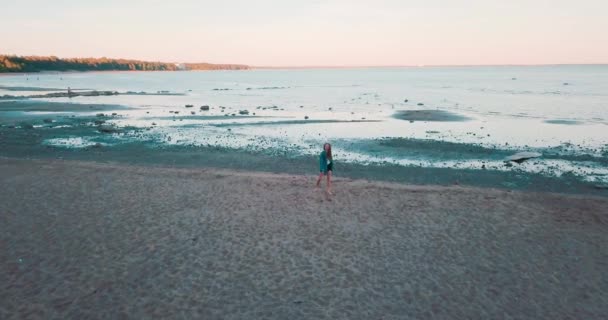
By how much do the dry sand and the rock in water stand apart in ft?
23.8

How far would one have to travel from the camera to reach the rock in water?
2475 cm

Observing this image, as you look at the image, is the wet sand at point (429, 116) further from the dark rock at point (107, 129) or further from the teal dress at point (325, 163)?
the teal dress at point (325, 163)

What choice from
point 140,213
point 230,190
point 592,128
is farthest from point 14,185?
point 592,128

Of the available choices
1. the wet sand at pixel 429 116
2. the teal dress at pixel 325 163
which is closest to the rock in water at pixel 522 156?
the teal dress at pixel 325 163

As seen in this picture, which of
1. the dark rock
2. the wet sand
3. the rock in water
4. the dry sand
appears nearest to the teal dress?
the dry sand

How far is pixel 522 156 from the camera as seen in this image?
82.9 feet

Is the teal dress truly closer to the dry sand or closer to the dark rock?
the dry sand

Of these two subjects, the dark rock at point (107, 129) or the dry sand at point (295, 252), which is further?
the dark rock at point (107, 129)

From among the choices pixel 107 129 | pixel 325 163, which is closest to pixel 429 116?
pixel 107 129

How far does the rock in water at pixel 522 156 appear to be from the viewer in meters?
24.7

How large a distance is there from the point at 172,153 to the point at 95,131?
11575mm

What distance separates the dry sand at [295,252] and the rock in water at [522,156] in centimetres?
724

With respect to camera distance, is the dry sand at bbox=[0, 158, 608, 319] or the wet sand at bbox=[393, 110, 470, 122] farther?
the wet sand at bbox=[393, 110, 470, 122]

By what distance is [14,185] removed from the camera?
18297 millimetres
